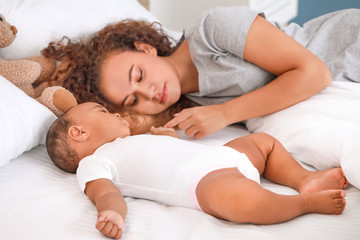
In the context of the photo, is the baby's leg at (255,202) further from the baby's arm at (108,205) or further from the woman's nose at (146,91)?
the woman's nose at (146,91)

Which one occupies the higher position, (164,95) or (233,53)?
(233,53)

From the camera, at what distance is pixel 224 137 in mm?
1337

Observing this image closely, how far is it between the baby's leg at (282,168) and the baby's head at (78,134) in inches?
13.2

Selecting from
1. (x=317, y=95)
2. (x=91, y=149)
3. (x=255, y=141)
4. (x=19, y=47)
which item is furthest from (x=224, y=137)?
(x=19, y=47)

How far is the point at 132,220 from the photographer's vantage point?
2.92 ft

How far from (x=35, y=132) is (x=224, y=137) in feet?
1.88

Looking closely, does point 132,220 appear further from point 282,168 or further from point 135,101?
point 135,101

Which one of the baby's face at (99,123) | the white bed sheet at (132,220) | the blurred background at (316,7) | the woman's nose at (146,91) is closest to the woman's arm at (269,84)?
the woman's nose at (146,91)

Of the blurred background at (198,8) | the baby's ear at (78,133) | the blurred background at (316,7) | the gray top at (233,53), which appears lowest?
the blurred background at (316,7)

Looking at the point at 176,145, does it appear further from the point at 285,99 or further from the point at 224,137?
the point at 285,99

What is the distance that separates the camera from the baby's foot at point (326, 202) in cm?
86

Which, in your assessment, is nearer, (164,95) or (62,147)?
(62,147)

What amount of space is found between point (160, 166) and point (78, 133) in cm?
27

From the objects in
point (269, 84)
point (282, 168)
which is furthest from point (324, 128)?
point (269, 84)
